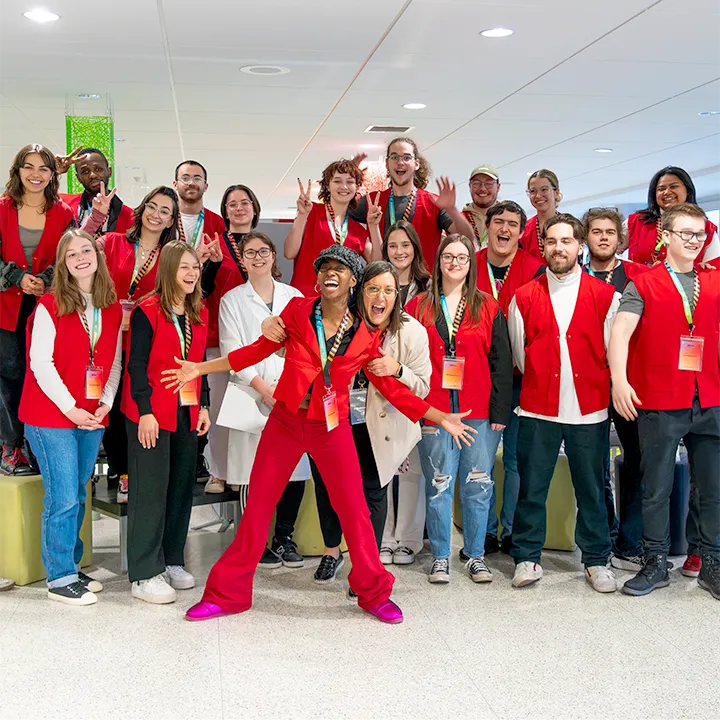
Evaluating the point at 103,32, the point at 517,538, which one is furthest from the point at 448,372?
the point at 103,32

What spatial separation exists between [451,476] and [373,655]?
111cm

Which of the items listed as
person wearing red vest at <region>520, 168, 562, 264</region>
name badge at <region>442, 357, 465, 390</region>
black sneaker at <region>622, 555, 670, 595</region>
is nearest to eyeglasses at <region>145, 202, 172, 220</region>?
name badge at <region>442, 357, 465, 390</region>

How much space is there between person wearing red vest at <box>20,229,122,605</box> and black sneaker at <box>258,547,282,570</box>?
87 centimetres

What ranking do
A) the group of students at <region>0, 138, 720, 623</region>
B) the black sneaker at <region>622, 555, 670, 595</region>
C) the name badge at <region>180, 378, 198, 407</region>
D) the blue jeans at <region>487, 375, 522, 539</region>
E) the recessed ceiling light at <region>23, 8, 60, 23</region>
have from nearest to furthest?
the group of students at <region>0, 138, 720, 623</region> → the name badge at <region>180, 378, 198, 407</region> → the black sneaker at <region>622, 555, 670, 595</region> → the blue jeans at <region>487, 375, 522, 539</region> → the recessed ceiling light at <region>23, 8, 60, 23</region>

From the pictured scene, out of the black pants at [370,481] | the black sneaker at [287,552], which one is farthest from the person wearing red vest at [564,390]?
the black sneaker at [287,552]

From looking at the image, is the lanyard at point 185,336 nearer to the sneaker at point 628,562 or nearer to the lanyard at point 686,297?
the lanyard at point 686,297

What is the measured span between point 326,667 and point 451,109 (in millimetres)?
6359

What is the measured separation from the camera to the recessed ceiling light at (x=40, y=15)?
5.80m

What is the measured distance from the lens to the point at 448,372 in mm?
4359

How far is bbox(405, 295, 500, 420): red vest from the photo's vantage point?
443 centimetres

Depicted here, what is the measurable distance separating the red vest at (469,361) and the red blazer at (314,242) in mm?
799

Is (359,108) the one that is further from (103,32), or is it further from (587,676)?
(587,676)

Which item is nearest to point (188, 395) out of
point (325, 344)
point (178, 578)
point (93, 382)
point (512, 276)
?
point (93, 382)

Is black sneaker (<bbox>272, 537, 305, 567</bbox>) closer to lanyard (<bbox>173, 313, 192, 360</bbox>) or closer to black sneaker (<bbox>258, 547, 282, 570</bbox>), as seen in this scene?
black sneaker (<bbox>258, 547, 282, 570</bbox>)
